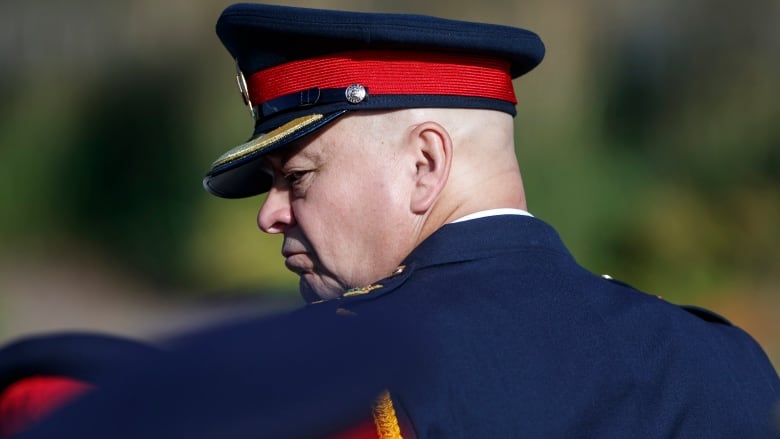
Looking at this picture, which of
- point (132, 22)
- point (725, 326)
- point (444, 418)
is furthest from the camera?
point (132, 22)

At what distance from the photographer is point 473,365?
1118 mm

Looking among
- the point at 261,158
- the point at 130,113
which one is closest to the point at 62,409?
the point at 261,158

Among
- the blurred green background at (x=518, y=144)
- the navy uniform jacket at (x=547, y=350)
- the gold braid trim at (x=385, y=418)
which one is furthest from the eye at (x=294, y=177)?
the blurred green background at (x=518, y=144)

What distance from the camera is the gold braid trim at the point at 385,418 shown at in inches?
36.7

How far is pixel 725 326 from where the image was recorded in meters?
1.53

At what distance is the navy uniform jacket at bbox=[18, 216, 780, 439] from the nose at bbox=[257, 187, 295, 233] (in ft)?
0.75

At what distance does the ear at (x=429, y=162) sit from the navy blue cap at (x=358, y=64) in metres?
0.04

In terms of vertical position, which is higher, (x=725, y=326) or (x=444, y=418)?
(x=444, y=418)

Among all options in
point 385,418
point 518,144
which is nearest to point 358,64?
point 385,418

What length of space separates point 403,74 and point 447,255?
10.5 inches

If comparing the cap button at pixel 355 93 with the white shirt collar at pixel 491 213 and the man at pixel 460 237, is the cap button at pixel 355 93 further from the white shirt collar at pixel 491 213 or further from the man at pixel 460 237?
the white shirt collar at pixel 491 213

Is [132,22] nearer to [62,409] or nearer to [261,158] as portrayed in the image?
[261,158]

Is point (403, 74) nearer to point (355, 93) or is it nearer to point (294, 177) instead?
point (355, 93)

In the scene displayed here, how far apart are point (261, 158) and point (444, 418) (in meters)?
0.66
